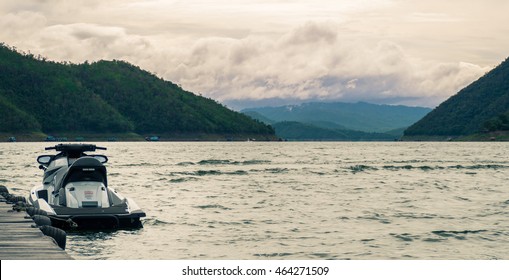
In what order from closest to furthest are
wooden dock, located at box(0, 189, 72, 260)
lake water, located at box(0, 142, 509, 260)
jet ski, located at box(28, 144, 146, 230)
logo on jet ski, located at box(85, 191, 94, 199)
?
wooden dock, located at box(0, 189, 72, 260)
lake water, located at box(0, 142, 509, 260)
jet ski, located at box(28, 144, 146, 230)
logo on jet ski, located at box(85, 191, 94, 199)

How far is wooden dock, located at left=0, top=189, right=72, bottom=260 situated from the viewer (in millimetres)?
19078

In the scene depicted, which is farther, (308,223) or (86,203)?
(308,223)

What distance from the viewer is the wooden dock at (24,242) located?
19078 mm

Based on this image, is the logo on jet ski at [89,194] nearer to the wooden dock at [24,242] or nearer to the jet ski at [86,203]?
the jet ski at [86,203]

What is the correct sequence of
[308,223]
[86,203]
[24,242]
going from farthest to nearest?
1. [308,223]
2. [86,203]
3. [24,242]

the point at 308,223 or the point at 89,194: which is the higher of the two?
the point at 89,194

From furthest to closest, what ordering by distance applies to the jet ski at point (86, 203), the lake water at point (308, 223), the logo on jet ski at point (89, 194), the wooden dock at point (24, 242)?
the logo on jet ski at point (89, 194) < the jet ski at point (86, 203) < the lake water at point (308, 223) < the wooden dock at point (24, 242)

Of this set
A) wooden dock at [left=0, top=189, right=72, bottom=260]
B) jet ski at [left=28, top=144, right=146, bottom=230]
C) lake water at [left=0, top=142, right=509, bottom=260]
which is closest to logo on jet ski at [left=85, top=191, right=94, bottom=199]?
jet ski at [left=28, top=144, right=146, bottom=230]

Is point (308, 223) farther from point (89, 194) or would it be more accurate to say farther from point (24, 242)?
point (24, 242)

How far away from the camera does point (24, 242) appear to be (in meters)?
21.4

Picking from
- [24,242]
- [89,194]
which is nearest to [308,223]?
[89,194]

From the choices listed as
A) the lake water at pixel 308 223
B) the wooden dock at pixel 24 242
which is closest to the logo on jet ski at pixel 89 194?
the lake water at pixel 308 223

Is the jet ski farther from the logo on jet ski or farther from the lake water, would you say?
the lake water

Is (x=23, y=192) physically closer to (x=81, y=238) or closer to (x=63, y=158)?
(x=63, y=158)
